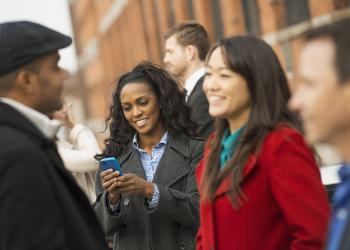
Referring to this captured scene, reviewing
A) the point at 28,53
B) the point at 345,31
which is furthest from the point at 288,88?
the point at 28,53

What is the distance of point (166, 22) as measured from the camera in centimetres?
2936

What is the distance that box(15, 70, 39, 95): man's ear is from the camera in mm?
3066

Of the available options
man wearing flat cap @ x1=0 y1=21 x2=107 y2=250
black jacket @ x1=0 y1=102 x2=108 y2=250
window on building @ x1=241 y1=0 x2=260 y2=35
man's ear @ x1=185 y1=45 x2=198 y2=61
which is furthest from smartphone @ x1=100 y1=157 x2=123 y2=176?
window on building @ x1=241 y1=0 x2=260 y2=35

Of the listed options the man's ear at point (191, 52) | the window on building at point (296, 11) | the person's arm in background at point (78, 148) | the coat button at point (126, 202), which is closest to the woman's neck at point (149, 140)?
the coat button at point (126, 202)

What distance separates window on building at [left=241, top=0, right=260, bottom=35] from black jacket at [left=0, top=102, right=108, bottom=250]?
1687 centimetres

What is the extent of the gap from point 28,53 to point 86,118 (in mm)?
67103

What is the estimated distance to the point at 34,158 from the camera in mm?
2910

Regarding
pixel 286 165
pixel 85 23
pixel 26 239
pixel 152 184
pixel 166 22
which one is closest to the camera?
pixel 26 239

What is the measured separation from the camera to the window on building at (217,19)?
2245 cm

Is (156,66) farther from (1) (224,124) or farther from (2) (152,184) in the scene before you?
(1) (224,124)

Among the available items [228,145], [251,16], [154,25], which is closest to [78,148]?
[228,145]

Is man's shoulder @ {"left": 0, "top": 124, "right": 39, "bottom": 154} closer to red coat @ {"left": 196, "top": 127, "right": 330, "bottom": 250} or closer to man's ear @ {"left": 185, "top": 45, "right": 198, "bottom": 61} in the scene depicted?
red coat @ {"left": 196, "top": 127, "right": 330, "bottom": 250}

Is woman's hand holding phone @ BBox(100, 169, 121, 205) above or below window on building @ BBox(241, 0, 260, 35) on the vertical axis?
below

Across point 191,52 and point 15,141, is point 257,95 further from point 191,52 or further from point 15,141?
point 191,52
